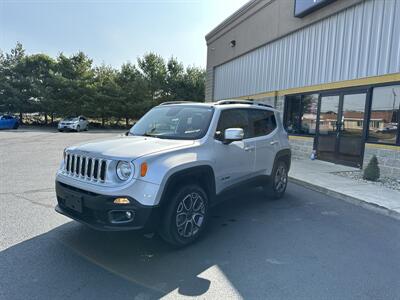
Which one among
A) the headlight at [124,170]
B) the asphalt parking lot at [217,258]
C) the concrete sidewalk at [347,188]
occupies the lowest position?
the asphalt parking lot at [217,258]

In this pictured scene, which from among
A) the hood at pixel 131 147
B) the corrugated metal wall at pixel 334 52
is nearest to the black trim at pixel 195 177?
the hood at pixel 131 147

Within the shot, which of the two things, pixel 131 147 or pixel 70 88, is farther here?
pixel 70 88

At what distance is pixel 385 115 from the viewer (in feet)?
27.1

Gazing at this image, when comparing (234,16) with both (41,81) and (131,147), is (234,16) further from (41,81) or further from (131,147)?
(41,81)

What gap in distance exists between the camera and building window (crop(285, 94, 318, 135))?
36.6 feet

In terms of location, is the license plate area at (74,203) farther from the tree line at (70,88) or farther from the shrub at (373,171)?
the tree line at (70,88)

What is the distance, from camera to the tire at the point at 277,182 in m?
5.61

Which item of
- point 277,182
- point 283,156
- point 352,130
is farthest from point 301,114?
point 277,182

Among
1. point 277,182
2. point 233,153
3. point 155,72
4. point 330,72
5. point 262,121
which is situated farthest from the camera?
point 155,72

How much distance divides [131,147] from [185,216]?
3.73ft

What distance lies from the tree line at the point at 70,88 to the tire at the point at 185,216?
95.7ft

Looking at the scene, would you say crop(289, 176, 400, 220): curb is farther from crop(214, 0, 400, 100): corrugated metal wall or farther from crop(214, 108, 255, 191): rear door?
crop(214, 0, 400, 100): corrugated metal wall

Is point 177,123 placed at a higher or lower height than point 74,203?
higher

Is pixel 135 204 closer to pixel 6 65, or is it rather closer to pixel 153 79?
pixel 153 79
